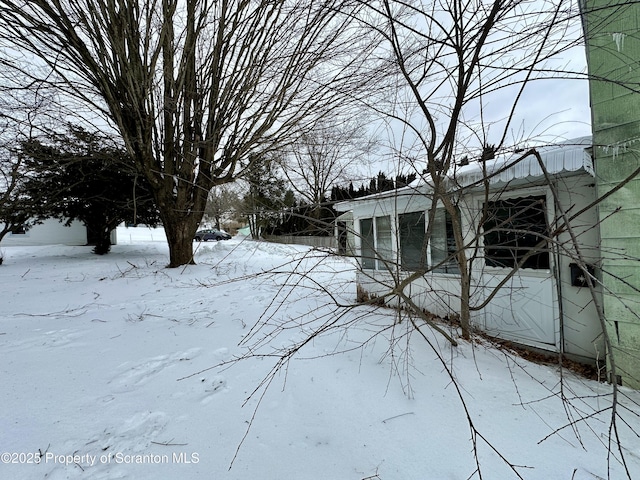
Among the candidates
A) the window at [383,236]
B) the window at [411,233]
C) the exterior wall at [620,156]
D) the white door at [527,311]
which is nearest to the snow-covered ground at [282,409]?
the exterior wall at [620,156]

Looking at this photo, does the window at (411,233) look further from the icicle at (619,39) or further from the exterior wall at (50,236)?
the exterior wall at (50,236)

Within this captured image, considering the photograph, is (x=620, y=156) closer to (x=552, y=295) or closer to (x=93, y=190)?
(x=552, y=295)

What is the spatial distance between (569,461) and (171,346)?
133 inches

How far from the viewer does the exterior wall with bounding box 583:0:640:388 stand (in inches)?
104

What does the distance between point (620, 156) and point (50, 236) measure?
24.0 metres

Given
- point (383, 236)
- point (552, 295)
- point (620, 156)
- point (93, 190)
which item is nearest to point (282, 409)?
point (552, 295)

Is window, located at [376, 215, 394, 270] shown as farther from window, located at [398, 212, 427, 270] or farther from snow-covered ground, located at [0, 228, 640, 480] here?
snow-covered ground, located at [0, 228, 640, 480]

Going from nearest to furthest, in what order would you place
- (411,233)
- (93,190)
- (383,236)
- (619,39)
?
1. (619,39)
2. (411,233)
3. (383,236)
4. (93,190)

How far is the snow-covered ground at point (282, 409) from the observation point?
5.25 ft

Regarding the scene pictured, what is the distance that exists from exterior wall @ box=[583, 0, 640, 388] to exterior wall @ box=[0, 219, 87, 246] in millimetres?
22405

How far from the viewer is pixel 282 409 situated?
6.75ft

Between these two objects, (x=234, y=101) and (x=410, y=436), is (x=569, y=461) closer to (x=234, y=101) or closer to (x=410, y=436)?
(x=410, y=436)

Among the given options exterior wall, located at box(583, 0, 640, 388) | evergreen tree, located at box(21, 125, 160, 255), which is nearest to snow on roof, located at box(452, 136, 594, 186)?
exterior wall, located at box(583, 0, 640, 388)

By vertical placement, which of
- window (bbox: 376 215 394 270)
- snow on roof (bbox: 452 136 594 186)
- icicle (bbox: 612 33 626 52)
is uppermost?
icicle (bbox: 612 33 626 52)
